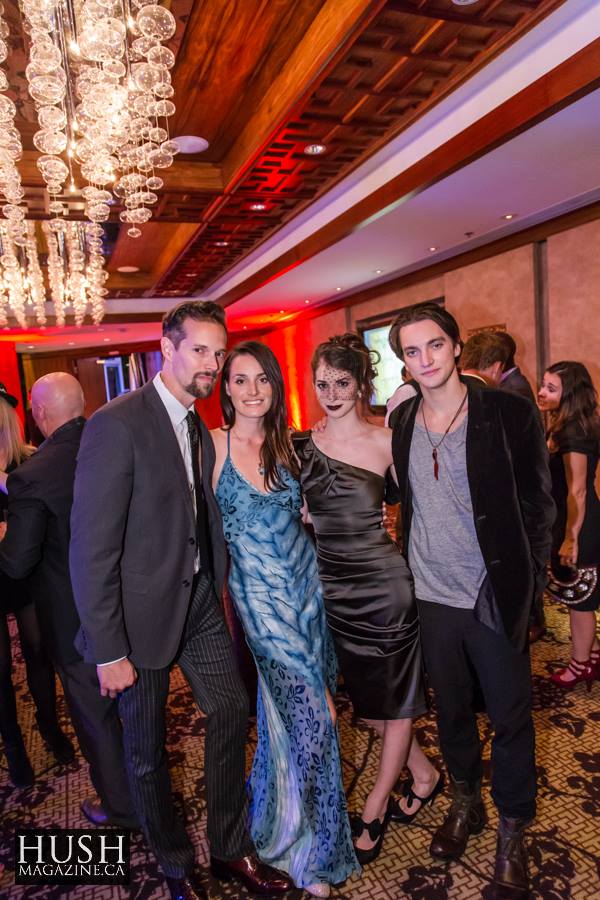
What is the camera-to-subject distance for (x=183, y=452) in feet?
6.23

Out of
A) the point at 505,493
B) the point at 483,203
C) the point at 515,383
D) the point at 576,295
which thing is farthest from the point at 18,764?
the point at 576,295

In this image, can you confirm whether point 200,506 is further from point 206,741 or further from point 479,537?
point 479,537

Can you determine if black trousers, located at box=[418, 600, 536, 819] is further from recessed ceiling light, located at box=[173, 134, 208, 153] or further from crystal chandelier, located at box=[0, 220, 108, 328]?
crystal chandelier, located at box=[0, 220, 108, 328]

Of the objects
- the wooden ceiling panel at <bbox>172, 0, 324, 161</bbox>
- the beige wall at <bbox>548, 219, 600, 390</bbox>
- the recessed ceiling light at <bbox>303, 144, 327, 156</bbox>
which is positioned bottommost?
the beige wall at <bbox>548, 219, 600, 390</bbox>

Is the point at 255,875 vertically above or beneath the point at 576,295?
beneath

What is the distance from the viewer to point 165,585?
1771 mm

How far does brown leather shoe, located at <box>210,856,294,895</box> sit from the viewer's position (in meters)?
1.91

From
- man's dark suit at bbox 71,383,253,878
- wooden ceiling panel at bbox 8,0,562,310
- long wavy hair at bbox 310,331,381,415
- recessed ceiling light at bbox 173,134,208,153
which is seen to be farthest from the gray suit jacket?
recessed ceiling light at bbox 173,134,208,153

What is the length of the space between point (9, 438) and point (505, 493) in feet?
7.14

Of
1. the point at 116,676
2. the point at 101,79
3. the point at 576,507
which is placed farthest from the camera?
the point at 101,79

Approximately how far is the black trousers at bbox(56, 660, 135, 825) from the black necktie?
665 mm

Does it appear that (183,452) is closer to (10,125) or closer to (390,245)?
(10,125)

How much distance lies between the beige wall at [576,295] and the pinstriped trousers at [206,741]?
5.29 meters

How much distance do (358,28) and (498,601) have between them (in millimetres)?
2969
